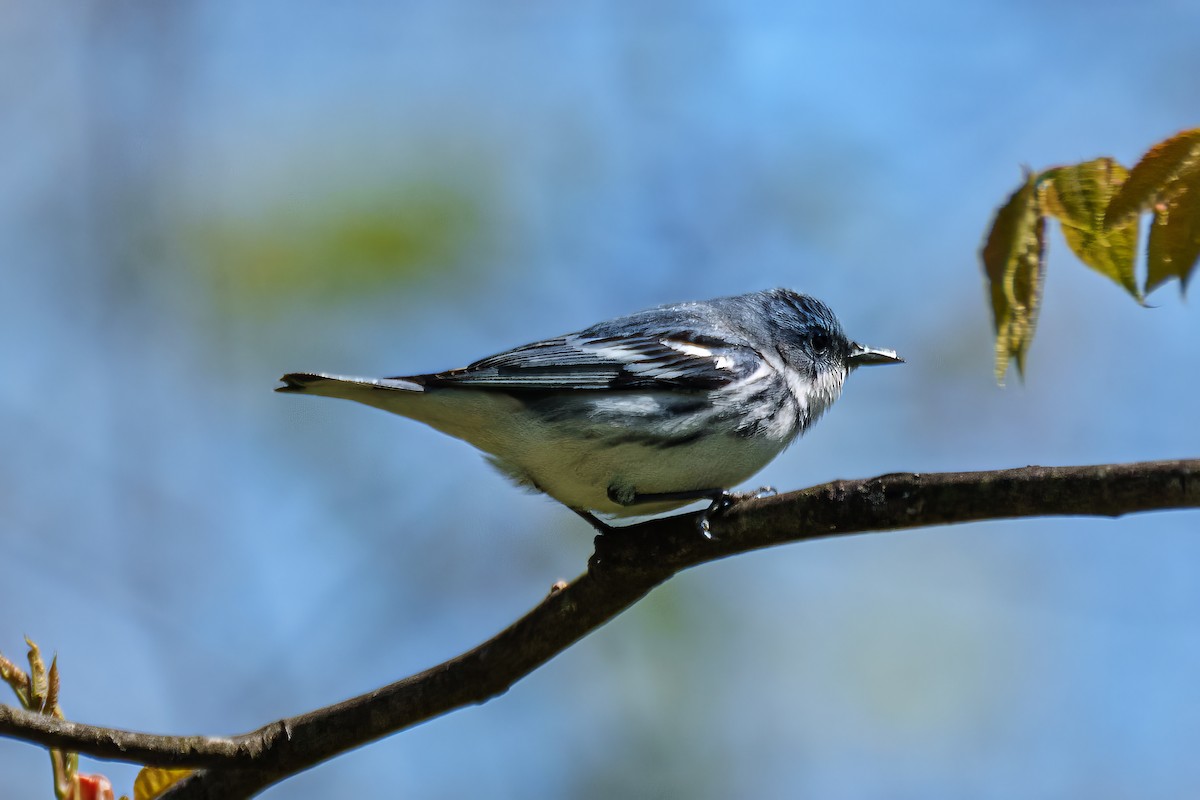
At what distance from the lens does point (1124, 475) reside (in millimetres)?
2531

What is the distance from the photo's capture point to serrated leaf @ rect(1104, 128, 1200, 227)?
8.78 ft

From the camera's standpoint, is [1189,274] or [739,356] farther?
[739,356]

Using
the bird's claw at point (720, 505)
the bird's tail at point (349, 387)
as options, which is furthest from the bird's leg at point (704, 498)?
the bird's tail at point (349, 387)

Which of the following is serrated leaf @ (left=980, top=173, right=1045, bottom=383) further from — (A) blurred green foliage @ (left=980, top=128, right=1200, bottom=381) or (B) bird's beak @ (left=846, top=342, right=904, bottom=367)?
(B) bird's beak @ (left=846, top=342, right=904, bottom=367)

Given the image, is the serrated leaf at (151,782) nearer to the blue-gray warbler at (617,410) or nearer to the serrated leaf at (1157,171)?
the blue-gray warbler at (617,410)

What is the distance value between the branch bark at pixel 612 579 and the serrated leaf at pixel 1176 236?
50cm

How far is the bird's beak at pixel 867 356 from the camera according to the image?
5320mm

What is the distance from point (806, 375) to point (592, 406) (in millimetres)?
1203

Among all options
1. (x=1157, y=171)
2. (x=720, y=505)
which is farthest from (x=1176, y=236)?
(x=720, y=505)

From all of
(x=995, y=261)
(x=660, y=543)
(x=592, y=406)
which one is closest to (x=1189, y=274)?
(x=995, y=261)

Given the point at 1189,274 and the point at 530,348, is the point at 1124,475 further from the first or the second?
the point at 530,348

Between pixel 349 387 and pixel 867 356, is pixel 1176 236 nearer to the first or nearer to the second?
pixel 867 356

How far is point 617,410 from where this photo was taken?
421 cm

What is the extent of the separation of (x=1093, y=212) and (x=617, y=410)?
6.49ft
